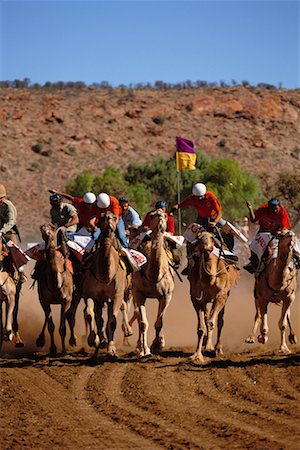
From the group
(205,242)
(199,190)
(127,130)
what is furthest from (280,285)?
(127,130)

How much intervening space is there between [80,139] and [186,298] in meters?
55.4

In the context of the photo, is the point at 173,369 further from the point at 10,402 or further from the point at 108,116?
the point at 108,116

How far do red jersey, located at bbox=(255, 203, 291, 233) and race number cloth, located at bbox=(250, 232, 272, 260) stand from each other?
0.63ft

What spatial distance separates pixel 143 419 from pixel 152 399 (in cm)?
144

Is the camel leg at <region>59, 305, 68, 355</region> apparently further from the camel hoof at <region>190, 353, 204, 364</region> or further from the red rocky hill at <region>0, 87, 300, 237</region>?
the red rocky hill at <region>0, 87, 300, 237</region>

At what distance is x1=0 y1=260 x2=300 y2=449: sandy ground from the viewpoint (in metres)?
11.4

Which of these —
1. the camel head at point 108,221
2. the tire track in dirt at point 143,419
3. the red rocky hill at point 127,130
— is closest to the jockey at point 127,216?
the camel head at point 108,221

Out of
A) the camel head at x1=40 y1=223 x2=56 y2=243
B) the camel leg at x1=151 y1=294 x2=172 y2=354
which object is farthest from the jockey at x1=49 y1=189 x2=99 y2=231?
the camel leg at x1=151 y1=294 x2=172 y2=354

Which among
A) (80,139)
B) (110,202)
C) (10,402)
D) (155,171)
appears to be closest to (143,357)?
(110,202)

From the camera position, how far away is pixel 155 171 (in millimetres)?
70562

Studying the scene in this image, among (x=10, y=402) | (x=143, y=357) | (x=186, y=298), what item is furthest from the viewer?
(x=186, y=298)

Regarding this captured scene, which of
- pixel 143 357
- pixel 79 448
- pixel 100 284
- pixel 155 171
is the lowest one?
pixel 79 448

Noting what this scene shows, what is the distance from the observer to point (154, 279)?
1883 centimetres

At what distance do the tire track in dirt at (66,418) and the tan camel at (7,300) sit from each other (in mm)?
2746
